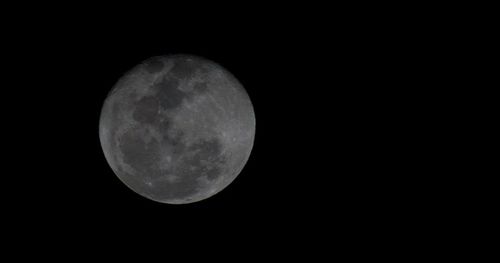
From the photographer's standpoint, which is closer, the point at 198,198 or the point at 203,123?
the point at 203,123

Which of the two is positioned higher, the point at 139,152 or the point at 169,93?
the point at 169,93

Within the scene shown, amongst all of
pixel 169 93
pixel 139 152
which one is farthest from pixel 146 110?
pixel 139 152

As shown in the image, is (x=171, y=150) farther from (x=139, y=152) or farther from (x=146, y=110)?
(x=146, y=110)

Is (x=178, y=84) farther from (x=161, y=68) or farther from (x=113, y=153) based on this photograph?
(x=113, y=153)

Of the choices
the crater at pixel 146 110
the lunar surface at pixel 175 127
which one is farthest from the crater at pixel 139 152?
the crater at pixel 146 110

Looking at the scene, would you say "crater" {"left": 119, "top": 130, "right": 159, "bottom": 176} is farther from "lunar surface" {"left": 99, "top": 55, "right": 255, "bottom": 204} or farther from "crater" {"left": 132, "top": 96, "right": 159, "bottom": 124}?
"crater" {"left": 132, "top": 96, "right": 159, "bottom": 124}

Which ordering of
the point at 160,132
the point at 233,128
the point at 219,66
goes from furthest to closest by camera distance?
the point at 219,66 < the point at 233,128 < the point at 160,132

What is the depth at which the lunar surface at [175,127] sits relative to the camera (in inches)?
183

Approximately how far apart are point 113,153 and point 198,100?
4.12ft

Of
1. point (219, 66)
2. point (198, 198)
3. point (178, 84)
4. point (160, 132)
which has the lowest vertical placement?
point (198, 198)

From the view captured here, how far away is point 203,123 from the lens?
15.5 ft

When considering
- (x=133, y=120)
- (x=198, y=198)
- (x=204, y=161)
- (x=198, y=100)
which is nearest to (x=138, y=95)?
(x=133, y=120)

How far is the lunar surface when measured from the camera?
15.3 ft

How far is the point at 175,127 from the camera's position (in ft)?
15.1
